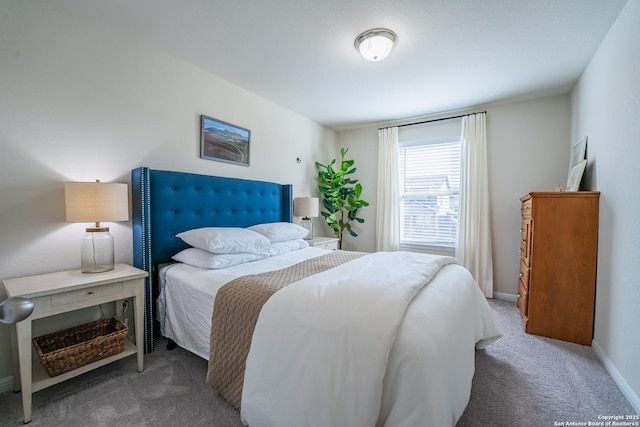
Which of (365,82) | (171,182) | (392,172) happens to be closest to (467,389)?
(171,182)

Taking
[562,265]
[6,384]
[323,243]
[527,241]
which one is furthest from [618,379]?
[6,384]

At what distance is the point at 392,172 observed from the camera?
400 cm

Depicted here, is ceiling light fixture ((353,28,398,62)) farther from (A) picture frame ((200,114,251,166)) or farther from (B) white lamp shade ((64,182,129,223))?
(B) white lamp shade ((64,182,129,223))

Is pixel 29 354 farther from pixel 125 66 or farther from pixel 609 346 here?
pixel 609 346

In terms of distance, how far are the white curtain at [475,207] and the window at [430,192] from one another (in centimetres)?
16

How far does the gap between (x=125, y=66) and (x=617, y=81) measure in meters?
3.61

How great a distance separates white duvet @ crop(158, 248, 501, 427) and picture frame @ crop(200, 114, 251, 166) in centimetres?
188

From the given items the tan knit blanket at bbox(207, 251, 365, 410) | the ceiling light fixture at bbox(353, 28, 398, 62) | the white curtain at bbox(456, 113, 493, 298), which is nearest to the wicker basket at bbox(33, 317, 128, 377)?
the tan knit blanket at bbox(207, 251, 365, 410)

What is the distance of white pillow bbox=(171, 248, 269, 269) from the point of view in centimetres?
200

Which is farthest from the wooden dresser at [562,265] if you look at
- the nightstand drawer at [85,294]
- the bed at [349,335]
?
the nightstand drawer at [85,294]

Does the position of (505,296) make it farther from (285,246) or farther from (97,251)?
(97,251)

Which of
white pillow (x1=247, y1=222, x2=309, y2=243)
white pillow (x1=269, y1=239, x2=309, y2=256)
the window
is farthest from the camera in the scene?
the window

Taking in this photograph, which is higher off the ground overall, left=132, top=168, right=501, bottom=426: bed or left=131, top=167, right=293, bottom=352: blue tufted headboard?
left=131, top=167, right=293, bottom=352: blue tufted headboard

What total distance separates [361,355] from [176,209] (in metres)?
2.02
